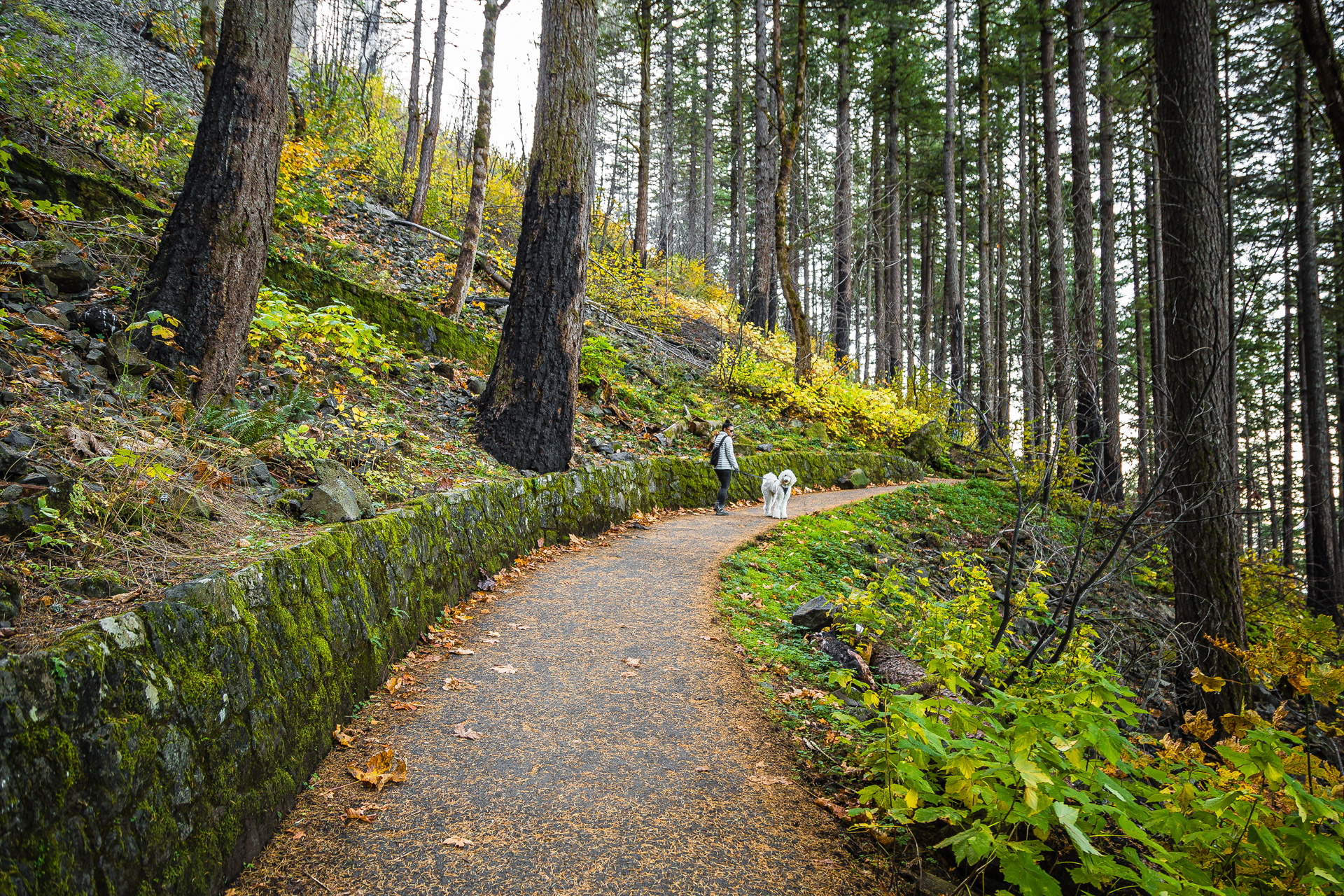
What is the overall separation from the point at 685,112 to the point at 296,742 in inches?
1412

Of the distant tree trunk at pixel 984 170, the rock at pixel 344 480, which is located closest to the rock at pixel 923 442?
the distant tree trunk at pixel 984 170

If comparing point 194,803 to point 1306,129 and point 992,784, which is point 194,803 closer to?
point 992,784

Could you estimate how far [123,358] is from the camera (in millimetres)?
4473

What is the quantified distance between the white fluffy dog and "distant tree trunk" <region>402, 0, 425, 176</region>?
13056 mm

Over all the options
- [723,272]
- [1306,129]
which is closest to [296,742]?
[1306,129]

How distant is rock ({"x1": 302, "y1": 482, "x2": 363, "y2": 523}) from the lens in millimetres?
4027

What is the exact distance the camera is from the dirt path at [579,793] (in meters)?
2.44

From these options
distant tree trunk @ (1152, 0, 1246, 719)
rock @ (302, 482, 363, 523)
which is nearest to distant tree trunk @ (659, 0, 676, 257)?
distant tree trunk @ (1152, 0, 1246, 719)

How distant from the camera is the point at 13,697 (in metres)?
1.59

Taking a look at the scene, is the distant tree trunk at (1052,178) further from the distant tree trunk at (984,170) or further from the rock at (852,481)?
the rock at (852,481)

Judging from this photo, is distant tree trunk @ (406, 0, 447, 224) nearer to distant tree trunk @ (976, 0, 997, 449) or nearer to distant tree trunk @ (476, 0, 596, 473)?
distant tree trunk @ (476, 0, 596, 473)

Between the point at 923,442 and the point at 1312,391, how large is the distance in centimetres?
820

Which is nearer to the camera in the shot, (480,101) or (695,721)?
(695,721)

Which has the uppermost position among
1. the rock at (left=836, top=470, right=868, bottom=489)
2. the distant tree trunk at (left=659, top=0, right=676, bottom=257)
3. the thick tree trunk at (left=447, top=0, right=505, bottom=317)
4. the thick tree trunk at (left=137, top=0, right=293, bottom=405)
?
the distant tree trunk at (left=659, top=0, right=676, bottom=257)
